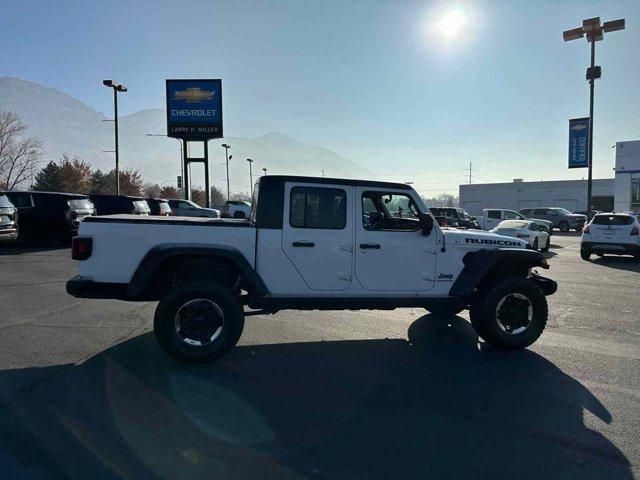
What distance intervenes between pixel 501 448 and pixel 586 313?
527 centimetres

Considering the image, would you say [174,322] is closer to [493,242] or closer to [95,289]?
[95,289]

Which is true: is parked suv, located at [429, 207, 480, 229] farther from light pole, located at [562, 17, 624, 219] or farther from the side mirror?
the side mirror

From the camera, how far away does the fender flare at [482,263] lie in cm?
542

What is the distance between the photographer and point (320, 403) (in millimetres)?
3908

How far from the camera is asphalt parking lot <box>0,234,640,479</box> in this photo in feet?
9.87

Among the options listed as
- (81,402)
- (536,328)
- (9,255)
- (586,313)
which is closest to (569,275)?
(586,313)

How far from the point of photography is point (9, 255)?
13602 mm

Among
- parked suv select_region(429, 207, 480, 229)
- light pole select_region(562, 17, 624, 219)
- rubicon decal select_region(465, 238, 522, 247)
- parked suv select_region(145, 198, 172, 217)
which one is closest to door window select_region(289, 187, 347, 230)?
rubicon decal select_region(465, 238, 522, 247)

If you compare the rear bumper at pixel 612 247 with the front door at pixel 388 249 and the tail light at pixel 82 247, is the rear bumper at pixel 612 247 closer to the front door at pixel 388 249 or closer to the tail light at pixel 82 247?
the front door at pixel 388 249

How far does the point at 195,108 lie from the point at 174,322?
89.6ft

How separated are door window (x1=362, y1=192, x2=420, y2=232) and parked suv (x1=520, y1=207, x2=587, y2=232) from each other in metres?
34.1

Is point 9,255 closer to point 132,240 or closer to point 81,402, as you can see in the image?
point 132,240

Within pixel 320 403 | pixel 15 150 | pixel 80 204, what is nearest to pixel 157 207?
pixel 80 204

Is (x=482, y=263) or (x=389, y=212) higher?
(x=389, y=212)
